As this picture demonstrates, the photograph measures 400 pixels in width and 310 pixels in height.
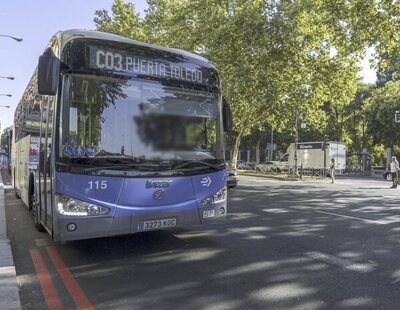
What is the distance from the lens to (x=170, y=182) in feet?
21.2

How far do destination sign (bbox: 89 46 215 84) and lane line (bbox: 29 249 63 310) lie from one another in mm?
2850

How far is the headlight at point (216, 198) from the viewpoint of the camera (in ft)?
22.8

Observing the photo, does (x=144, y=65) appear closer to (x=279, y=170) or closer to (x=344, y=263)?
(x=344, y=263)

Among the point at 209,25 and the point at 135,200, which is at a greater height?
the point at 209,25

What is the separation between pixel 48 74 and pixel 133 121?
1288 millimetres

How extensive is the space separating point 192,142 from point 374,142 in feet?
144

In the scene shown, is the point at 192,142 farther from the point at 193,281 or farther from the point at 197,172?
the point at 193,281

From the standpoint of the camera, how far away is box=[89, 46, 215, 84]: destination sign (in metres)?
6.14

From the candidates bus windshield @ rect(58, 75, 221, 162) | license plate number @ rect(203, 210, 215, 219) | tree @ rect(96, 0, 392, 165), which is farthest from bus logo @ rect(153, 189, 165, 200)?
tree @ rect(96, 0, 392, 165)

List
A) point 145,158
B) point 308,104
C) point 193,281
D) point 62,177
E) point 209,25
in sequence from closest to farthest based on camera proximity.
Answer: point 193,281 → point 62,177 → point 145,158 → point 209,25 → point 308,104

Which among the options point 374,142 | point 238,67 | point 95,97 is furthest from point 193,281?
point 374,142

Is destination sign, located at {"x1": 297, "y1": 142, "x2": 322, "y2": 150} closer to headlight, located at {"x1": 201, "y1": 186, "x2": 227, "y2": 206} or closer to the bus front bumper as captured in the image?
headlight, located at {"x1": 201, "y1": 186, "x2": 227, "y2": 206}

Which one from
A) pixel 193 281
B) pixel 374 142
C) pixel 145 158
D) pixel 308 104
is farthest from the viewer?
pixel 374 142

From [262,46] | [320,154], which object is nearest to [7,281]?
[262,46]
